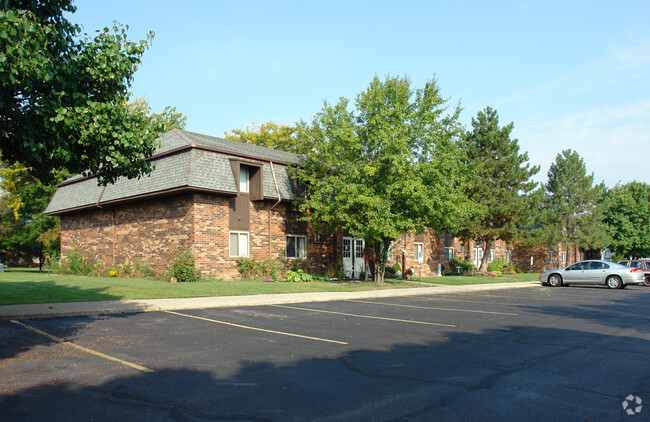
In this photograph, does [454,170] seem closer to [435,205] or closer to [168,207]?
[435,205]

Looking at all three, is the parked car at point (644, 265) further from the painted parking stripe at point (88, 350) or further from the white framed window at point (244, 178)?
the painted parking stripe at point (88, 350)

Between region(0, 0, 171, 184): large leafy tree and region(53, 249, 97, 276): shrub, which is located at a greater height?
region(0, 0, 171, 184): large leafy tree

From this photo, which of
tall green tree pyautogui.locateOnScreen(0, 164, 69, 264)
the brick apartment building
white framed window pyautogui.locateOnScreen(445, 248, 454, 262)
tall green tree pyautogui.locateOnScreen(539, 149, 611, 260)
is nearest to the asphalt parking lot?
the brick apartment building

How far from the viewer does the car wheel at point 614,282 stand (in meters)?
25.6

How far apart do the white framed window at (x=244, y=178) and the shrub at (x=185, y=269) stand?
448 centimetres

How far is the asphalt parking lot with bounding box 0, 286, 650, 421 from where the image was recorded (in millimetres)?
5035

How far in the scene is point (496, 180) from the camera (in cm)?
3753

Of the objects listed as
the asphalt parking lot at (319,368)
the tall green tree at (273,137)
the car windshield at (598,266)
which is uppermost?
the tall green tree at (273,137)

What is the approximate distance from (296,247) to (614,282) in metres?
17.7

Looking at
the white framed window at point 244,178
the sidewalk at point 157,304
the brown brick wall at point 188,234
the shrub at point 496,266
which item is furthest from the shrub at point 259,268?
the shrub at point 496,266

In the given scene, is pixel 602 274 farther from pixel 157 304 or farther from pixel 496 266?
pixel 157 304

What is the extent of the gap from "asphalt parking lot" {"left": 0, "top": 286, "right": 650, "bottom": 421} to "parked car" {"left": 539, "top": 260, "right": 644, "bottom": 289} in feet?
50.9

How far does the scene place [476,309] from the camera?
14672 millimetres

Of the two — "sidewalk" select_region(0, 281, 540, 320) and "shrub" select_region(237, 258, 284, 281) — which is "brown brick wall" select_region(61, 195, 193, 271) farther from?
"sidewalk" select_region(0, 281, 540, 320)
